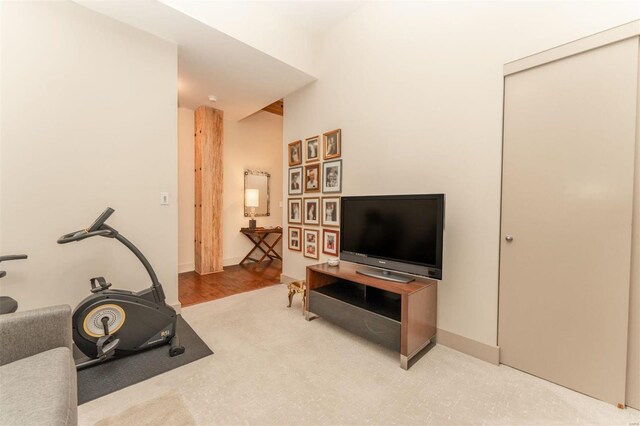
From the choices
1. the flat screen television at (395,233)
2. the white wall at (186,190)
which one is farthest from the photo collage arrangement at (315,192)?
the white wall at (186,190)

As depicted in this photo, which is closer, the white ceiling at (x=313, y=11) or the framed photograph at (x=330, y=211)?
the white ceiling at (x=313, y=11)

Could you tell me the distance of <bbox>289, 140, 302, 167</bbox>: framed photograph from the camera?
11.8 feet

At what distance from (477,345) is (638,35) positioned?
2.16m

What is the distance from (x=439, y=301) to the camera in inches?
88.5

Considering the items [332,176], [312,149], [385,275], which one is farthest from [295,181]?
[385,275]

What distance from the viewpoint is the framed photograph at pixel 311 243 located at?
11.1 ft

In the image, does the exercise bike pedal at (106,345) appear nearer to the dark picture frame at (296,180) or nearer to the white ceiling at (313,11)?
the dark picture frame at (296,180)

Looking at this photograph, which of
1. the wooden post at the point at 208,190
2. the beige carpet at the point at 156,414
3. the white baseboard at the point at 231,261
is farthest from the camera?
the white baseboard at the point at 231,261

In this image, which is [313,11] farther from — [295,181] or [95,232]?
[95,232]

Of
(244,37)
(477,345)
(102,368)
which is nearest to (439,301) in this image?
(477,345)

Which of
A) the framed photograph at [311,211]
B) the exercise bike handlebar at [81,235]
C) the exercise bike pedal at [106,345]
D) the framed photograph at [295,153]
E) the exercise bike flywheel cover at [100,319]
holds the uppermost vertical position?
the framed photograph at [295,153]

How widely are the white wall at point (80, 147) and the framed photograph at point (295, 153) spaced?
1502 millimetres

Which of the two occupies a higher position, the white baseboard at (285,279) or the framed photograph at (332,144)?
the framed photograph at (332,144)

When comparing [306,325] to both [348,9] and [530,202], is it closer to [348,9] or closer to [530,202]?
[530,202]
